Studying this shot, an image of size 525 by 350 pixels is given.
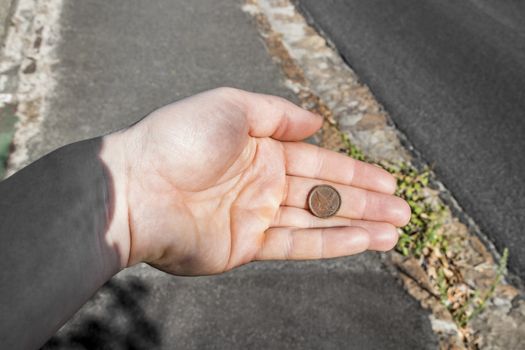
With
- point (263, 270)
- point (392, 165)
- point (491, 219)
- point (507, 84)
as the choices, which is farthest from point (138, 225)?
point (507, 84)

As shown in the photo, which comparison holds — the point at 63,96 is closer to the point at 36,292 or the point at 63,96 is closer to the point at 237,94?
the point at 237,94

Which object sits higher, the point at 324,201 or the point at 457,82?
the point at 324,201

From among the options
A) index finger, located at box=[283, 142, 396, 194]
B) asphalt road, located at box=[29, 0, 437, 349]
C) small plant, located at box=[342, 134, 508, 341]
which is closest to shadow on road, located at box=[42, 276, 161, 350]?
asphalt road, located at box=[29, 0, 437, 349]

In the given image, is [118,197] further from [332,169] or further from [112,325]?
[332,169]

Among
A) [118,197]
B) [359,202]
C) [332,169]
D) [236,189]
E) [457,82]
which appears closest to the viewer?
[118,197]

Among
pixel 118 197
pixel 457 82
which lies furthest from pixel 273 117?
pixel 457 82

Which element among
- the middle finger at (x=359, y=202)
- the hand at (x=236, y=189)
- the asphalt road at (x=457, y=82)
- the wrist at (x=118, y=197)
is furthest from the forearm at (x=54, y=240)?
the asphalt road at (x=457, y=82)

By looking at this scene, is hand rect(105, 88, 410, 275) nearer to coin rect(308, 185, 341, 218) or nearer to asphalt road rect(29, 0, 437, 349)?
coin rect(308, 185, 341, 218)

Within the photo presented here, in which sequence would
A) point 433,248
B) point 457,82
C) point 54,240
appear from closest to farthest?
1. point 54,240
2. point 433,248
3. point 457,82
